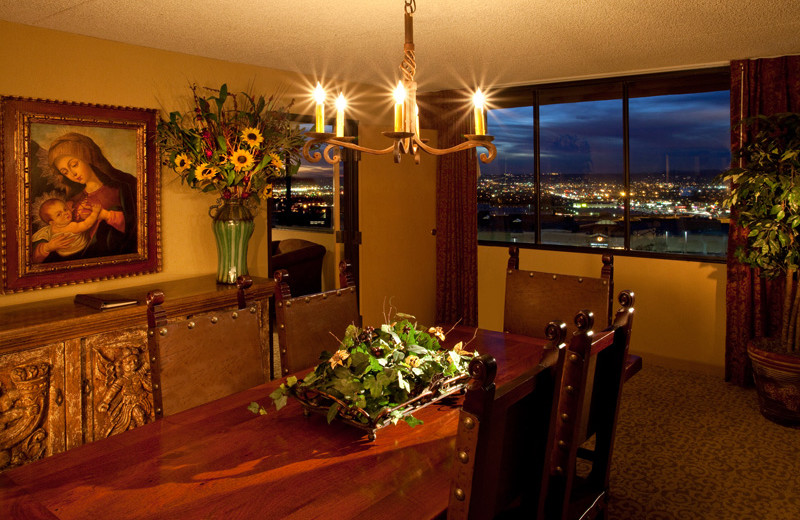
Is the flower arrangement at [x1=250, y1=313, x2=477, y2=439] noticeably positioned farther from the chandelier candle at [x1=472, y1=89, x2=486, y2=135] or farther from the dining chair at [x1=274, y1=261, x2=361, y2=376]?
the chandelier candle at [x1=472, y1=89, x2=486, y2=135]

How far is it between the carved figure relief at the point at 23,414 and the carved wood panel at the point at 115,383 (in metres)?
0.21

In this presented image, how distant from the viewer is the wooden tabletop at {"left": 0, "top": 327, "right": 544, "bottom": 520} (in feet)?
4.53

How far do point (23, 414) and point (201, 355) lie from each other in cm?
122

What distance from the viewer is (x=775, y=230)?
3.72m

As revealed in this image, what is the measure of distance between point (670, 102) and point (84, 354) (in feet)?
15.8

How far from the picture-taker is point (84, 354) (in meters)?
3.02

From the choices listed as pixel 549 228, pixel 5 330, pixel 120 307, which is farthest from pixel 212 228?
pixel 549 228

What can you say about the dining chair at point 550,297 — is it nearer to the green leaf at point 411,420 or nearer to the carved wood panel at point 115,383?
the green leaf at point 411,420

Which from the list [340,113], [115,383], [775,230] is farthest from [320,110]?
[775,230]

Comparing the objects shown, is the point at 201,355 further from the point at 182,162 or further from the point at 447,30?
the point at 447,30

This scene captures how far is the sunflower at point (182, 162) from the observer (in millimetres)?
3635

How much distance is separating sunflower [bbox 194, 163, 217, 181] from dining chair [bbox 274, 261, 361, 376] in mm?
1272

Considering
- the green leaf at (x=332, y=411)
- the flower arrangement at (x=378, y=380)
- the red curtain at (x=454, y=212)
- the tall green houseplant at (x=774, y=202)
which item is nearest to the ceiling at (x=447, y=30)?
the tall green houseplant at (x=774, y=202)

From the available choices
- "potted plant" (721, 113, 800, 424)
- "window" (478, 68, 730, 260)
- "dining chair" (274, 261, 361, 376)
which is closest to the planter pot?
"potted plant" (721, 113, 800, 424)
